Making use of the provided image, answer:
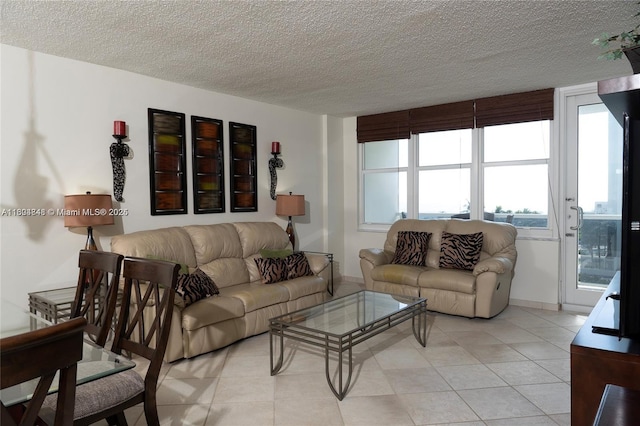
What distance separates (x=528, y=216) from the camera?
489 centimetres

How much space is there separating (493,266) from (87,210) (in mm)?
3663

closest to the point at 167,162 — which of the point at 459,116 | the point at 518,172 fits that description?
the point at 459,116

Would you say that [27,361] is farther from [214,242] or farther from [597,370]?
[214,242]

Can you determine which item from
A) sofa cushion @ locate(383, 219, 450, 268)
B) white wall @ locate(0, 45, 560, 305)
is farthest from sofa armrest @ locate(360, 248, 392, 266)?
white wall @ locate(0, 45, 560, 305)

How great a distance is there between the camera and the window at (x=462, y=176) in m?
4.85

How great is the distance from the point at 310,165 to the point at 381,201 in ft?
3.87

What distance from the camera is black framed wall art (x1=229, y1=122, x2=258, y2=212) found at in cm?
482

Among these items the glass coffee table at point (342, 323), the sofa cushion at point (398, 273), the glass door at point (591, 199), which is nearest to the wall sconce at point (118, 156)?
the glass coffee table at point (342, 323)

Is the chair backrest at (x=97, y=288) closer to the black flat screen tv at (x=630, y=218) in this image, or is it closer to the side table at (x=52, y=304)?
the side table at (x=52, y=304)

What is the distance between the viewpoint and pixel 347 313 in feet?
10.7

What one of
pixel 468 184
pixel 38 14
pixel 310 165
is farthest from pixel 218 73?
pixel 468 184

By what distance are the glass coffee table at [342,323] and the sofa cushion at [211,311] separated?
1.48 feet

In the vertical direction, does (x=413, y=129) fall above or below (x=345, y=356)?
above

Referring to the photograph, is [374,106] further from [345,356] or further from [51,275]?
[51,275]
